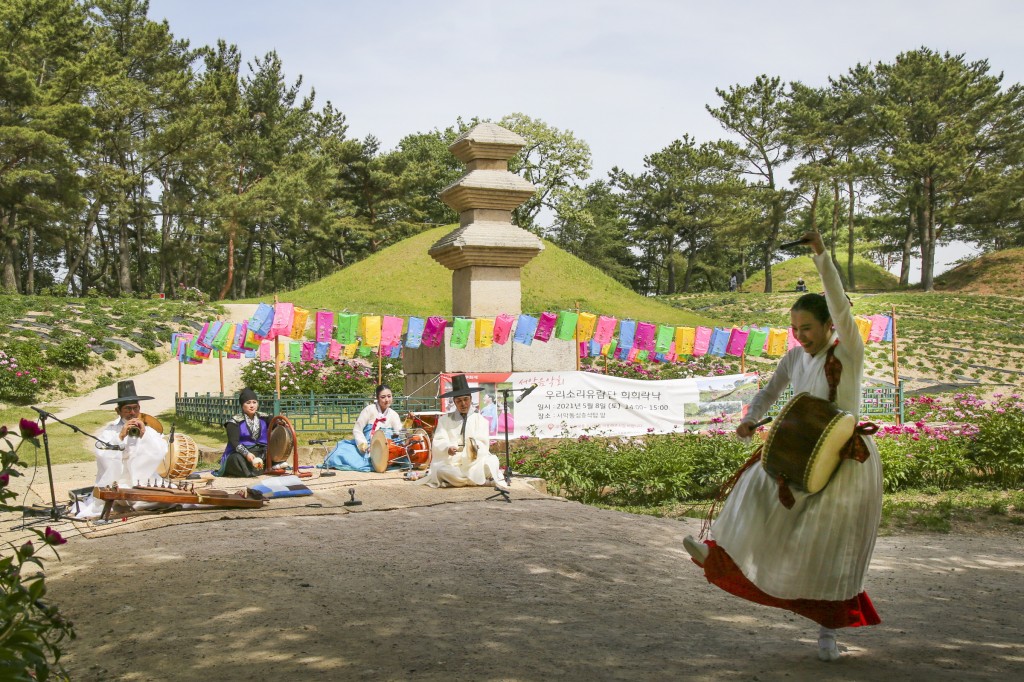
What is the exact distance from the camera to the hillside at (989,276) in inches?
1838

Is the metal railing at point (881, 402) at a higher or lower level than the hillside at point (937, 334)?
lower

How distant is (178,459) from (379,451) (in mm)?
2819

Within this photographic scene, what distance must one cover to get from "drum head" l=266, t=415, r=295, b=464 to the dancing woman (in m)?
8.54

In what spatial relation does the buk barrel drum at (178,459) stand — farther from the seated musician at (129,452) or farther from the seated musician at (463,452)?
the seated musician at (463,452)

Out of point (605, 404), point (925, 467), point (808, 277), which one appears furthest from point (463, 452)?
point (808, 277)

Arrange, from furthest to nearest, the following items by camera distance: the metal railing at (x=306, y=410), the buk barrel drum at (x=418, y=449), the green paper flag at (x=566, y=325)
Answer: the metal railing at (x=306, y=410), the green paper flag at (x=566, y=325), the buk barrel drum at (x=418, y=449)

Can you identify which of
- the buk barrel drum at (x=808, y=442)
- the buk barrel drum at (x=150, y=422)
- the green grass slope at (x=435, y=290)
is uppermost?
the green grass slope at (x=435, y=290)

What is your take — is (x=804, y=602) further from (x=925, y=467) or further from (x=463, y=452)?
(x=925, y=467)

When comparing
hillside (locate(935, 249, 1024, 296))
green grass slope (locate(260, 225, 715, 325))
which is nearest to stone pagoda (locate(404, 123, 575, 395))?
green grass slope (locate(260, 225, 715, 325))

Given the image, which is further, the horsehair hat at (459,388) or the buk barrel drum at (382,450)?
the buk barrel drum at (382,450)

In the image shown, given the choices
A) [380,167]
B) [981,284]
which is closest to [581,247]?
[380,167]

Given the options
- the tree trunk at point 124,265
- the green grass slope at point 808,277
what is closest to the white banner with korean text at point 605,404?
the tree trunk at point 124,265

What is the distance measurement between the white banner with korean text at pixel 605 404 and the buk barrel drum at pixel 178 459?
3.47m

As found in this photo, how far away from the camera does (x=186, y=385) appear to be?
24.7 m
